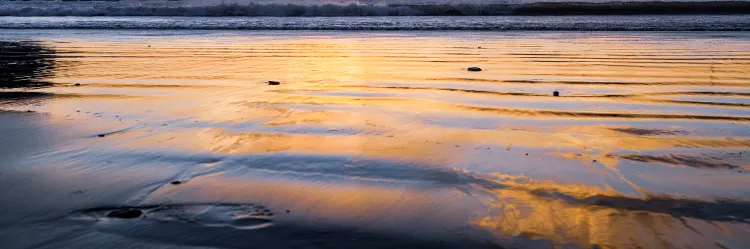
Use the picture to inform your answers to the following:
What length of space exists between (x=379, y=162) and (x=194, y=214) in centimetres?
89

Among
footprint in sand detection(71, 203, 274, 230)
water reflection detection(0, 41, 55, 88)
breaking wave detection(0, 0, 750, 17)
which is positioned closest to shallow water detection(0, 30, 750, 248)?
footprint in sand detection(71, 203, 274, 230)

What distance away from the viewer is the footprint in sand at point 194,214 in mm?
1688

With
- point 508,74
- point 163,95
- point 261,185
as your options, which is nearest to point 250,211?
point 261,185

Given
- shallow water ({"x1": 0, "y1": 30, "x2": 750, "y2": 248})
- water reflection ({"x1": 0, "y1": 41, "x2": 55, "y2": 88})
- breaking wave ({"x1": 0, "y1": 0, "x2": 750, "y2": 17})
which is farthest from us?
breaking wave ({"x1": 0, "y1": 0, "x2": 750, "y2": 17})

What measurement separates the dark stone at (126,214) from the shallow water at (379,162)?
0.07 feet

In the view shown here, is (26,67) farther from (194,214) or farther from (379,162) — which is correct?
(194,214)

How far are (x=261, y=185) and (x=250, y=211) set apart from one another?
0.29 meters

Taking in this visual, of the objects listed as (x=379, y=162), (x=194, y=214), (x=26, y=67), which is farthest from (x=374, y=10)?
(x=194, y=214)

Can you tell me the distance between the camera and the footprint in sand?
5.54ft

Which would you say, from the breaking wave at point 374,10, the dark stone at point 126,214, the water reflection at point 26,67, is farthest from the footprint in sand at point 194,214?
the breaking wave at point 374,10

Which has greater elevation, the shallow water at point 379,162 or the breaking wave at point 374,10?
the breaking wave at point 374,10

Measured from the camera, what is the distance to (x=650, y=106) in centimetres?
377

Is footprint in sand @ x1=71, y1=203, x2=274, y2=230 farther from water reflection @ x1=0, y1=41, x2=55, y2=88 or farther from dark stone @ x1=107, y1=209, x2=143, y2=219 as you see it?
water reflection @ x1=0, y1=41, x2=55, y2=88

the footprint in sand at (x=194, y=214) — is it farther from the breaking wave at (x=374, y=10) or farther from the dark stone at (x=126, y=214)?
the breaking wave at (x=374, y=10)
